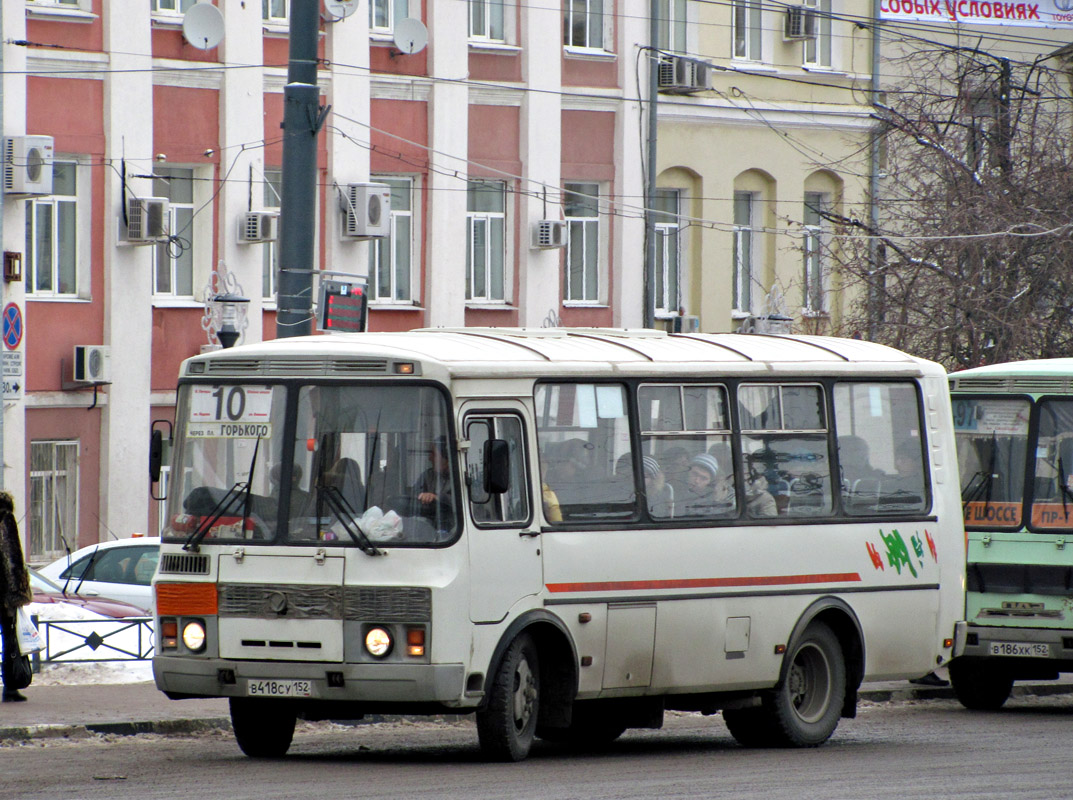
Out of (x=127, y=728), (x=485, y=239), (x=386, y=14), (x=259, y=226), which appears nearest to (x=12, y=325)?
(x=259, y=226)

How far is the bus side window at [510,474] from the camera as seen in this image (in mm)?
11414

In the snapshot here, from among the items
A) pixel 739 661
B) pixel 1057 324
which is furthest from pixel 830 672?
pixel 1057 324

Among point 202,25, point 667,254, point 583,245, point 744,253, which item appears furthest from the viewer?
point 744,253

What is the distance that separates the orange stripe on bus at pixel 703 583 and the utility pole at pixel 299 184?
158 inches

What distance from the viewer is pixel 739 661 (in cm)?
1286

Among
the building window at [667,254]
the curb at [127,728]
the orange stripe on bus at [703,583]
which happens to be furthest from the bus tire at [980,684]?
the building window at [667,254]

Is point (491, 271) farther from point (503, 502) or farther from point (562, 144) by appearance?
point (503, 502)

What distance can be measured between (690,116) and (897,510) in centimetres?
1870

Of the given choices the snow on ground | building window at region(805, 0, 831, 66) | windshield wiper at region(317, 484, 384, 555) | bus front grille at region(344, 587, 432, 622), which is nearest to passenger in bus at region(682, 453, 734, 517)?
bus front grille at region(344, 587, 432, 622)

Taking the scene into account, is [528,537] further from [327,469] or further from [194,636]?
[194,636]

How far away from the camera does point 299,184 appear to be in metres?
15.3

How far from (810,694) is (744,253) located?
2040 cm

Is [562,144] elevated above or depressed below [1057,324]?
above

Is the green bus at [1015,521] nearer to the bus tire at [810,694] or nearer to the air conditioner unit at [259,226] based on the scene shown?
the bus tire at [810,694]
